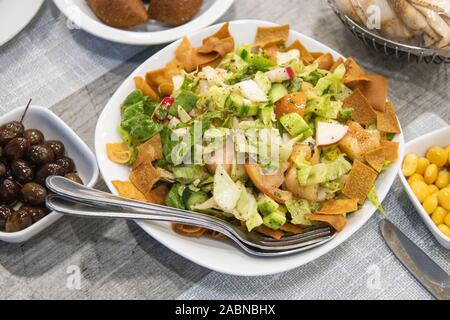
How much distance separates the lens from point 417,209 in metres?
1.68

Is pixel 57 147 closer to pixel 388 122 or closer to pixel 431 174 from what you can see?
pixel 388 122

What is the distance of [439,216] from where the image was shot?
1.68m

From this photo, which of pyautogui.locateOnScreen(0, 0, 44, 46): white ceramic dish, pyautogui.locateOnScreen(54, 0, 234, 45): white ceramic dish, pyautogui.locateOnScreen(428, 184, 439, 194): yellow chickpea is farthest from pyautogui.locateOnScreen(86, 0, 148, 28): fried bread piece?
pyautogui.locateOnScreen(428, 184, 439, 194): yellow chickpea

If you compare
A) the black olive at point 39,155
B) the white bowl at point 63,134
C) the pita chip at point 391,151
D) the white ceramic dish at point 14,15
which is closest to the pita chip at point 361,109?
the pita chip at point 391,151

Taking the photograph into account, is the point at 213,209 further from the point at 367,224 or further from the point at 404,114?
the point at 404,114

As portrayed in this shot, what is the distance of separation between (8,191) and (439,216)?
1.25 metres

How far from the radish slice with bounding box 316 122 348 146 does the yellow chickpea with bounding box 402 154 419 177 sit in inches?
9.4

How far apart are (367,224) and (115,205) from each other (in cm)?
79

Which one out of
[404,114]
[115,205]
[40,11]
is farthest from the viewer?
[40,11]

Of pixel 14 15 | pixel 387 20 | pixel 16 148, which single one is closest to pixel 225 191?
pixel 16 148

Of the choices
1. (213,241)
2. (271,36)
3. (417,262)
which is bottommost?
(417,262)

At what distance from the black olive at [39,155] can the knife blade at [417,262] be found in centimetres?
102
